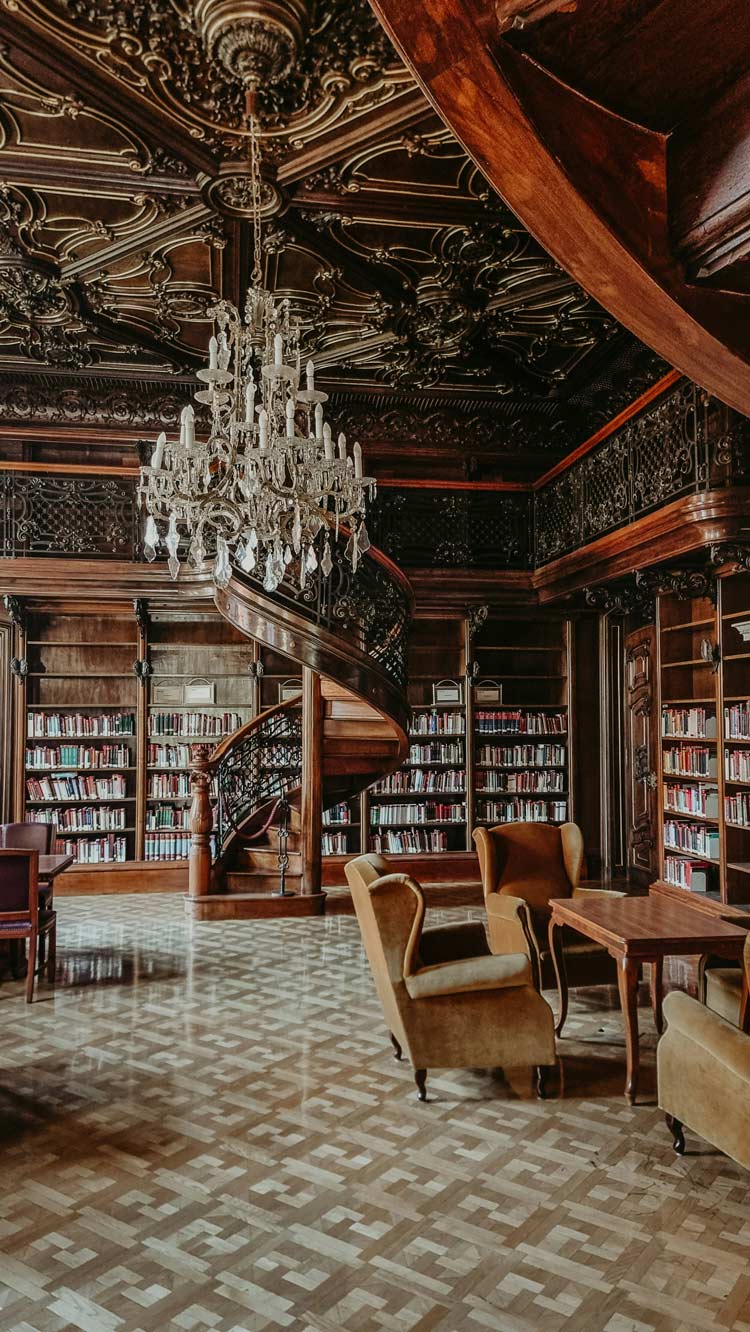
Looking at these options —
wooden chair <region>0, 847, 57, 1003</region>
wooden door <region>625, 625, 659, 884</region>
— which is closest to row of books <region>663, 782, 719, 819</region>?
wooden door <region>625, 625, 659, 884</region>

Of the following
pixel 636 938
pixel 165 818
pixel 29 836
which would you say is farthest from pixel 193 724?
pixel 636 938

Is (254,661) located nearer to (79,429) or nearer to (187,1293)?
(79,429)

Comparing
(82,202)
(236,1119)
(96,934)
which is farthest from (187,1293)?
(82,202)

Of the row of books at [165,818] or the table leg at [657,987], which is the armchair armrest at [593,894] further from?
the row of books at [165,818]

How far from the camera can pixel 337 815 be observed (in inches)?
386

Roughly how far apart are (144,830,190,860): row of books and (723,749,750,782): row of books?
5332 mm

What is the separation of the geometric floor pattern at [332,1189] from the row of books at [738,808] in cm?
212

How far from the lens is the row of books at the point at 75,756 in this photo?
9.38m

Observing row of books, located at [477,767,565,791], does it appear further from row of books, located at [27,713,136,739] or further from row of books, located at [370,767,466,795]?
row of books, located at [27,713,136,739]

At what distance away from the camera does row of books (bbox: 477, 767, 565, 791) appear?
995cm

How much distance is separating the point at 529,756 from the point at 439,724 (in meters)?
1.04

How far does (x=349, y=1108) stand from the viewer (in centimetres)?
386

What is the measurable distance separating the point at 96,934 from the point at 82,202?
529 centimetres

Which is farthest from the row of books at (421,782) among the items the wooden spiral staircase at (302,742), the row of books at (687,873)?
the row of books at (687,873)
